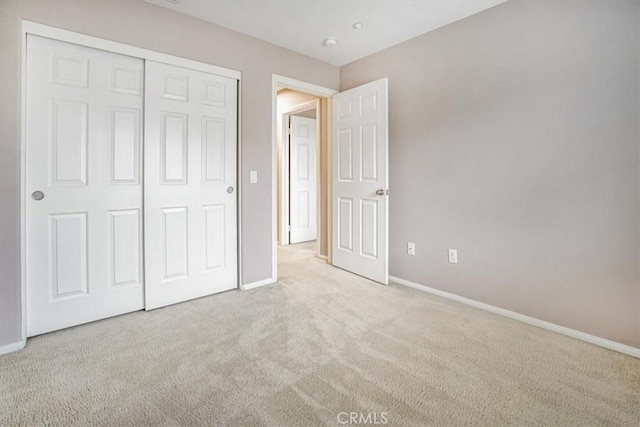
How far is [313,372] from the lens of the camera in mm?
1707

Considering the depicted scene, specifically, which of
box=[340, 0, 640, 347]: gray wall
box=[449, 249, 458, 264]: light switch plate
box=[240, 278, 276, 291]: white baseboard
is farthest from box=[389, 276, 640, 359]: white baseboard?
box=[240, 278, 276, 291]: white baseboard

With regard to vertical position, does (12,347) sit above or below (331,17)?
below

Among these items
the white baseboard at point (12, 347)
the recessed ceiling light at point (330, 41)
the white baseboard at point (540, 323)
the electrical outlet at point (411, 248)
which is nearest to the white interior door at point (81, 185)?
the white baseboard at point (12, 347)

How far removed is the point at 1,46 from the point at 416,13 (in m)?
2.78

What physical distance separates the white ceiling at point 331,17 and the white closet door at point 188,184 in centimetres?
49

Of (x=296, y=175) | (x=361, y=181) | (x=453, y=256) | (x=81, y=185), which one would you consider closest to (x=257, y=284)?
(x=361, y=181)

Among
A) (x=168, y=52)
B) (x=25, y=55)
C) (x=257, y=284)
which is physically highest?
(x=168, y=52)

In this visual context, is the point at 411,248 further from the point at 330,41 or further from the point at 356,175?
the point at 330,41

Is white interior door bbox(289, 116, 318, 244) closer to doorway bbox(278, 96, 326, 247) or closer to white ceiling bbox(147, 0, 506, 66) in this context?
doorway bbox(278, 96, 326, 247)

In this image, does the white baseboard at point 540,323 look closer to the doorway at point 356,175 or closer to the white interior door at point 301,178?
the doorway at point 356,175

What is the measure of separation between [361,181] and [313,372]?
6.79 ft

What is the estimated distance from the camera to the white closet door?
2.52m

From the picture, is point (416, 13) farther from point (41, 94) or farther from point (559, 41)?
point (41, 94)

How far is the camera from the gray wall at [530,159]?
6.36 feet
